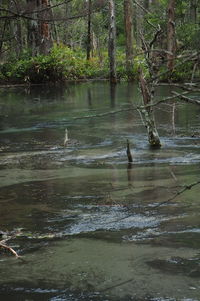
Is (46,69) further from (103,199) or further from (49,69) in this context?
(103,199)

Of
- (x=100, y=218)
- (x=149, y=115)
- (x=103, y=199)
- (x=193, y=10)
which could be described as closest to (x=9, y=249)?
(x=100, y=218)

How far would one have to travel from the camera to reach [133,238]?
543 cm

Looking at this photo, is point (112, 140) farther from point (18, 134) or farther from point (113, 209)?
point (113, 209)

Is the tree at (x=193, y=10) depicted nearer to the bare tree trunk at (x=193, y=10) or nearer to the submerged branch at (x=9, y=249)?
the bare tree trunk at (x=193, y=10)

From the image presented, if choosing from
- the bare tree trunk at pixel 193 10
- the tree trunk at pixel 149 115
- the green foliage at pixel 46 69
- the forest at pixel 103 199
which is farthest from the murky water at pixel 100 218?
the bare tree trunk at pixel 193 10

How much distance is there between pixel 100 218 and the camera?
627 cm

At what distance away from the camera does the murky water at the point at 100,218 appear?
14.2 ft

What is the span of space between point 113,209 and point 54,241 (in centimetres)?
133

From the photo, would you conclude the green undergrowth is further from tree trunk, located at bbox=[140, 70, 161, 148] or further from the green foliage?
tree trunk, located at bbox=[140, 70, 161, 148]

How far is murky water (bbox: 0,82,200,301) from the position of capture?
4.32 metres

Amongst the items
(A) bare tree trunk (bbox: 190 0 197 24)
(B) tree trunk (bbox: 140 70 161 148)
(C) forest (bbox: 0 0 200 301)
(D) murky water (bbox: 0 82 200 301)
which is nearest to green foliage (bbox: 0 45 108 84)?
(A) bare tree trunk (bbox: 190 0 197 24)

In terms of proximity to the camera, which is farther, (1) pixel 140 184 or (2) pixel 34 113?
(2) pixel 34 113

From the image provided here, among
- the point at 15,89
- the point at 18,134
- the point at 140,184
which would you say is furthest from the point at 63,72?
the point at 140,184

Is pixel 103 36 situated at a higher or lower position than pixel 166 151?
higher
